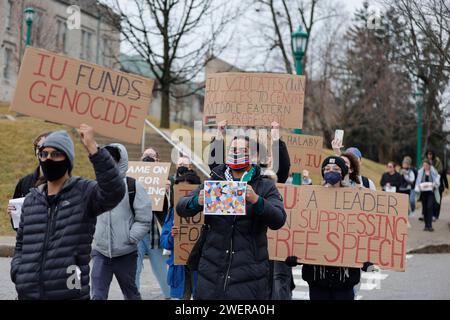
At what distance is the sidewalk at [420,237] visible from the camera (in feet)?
40.3

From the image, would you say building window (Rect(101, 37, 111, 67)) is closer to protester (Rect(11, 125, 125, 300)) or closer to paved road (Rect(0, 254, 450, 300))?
paved road (Rect(0, 254, 450, 300))

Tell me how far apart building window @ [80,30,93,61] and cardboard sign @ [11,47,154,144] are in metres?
41.9

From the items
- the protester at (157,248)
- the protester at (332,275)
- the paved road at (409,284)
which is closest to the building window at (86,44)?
the paved road at (409,284)

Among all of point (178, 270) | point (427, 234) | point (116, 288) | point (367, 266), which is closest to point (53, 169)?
point (367, 266)

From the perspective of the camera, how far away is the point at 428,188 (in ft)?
53.2

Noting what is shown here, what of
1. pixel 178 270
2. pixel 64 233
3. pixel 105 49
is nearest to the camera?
pixel 64 233

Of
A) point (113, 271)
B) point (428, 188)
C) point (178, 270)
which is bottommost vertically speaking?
point (178, 270)

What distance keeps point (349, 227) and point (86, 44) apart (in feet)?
145

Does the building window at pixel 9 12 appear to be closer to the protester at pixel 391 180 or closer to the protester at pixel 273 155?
the protester at pixel 391 180

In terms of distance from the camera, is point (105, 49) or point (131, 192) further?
point (105, 49)

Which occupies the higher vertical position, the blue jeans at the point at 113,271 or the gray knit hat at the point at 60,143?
the gray knit hat at the point at 60,143

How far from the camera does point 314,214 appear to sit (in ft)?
21.2

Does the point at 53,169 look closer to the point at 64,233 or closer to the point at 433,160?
the point at 64,233
